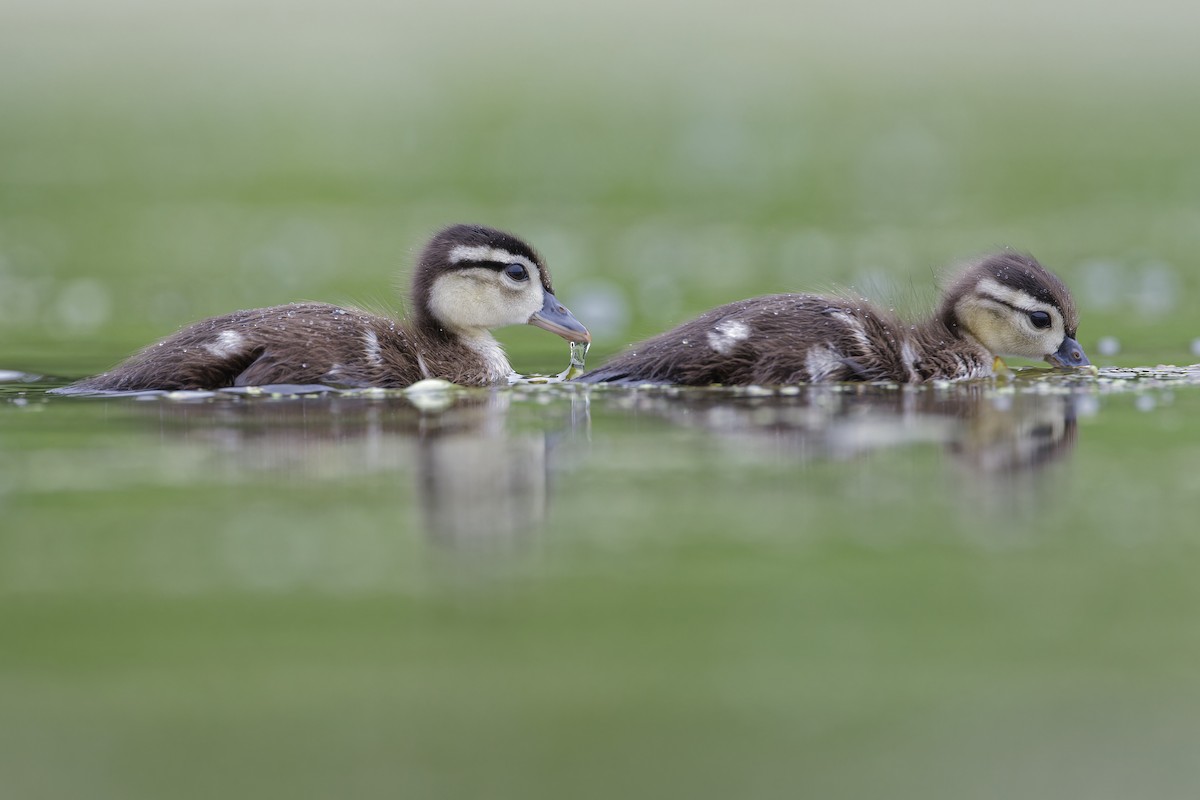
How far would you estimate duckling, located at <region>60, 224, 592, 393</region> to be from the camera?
736 cm

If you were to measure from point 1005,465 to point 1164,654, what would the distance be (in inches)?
74.2

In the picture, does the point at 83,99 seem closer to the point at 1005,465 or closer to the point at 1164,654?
the point at 1005,465

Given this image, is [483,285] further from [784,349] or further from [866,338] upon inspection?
[866,338]

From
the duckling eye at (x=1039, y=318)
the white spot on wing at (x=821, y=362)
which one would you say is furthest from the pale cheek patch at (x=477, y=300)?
the duckling eye at (x=1039, y=318)

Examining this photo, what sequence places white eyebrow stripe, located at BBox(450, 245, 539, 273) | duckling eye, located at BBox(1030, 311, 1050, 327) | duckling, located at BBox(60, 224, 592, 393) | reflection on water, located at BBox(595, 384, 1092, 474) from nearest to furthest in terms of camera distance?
reflection on water, located at BBox(595, 384, 1092, 474), duckling, located at BBox(60, 224, 592, 393), white eyebrow stripe, located at BBox(450, 245, 539, 273), duckling eye, located at BBox(1030, 311, 1050, 327)

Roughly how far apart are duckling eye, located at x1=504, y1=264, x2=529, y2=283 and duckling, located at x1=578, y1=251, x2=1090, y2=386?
56 cm

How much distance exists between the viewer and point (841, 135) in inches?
988

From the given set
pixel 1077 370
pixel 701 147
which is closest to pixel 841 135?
pixel 701 147

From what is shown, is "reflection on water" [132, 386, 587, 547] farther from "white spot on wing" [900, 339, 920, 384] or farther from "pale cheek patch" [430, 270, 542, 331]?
"white spot on wing" [900, 339, 920, 384]

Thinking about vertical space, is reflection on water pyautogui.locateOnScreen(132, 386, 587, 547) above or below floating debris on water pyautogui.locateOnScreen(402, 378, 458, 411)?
below

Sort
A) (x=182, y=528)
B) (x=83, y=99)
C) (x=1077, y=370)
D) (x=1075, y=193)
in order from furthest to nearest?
(x=83, y=99), (x=1075, y=193), (x=1077, y=370), (x=182, y=528)

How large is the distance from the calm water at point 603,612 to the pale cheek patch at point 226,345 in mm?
1311

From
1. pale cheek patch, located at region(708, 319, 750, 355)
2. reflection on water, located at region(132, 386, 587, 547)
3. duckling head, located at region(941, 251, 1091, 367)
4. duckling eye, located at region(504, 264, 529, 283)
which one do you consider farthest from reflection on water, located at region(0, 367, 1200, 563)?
duckling eye, located at region(504, 264, 529, 283)

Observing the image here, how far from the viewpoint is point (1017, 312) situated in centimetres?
809
